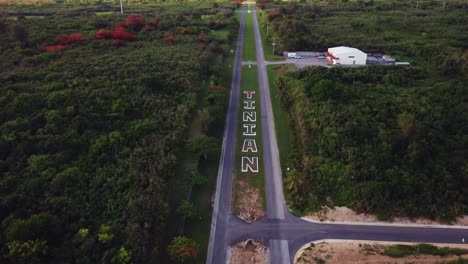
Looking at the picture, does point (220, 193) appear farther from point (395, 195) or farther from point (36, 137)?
point (36, 137)

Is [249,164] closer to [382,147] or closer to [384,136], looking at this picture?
[382,147]

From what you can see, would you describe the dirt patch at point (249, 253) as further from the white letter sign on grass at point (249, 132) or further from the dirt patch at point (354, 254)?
the white letter sign on grass at point (249, 132)

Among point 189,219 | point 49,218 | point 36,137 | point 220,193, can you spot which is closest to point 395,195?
point 220,193

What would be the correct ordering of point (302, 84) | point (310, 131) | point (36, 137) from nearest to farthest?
point (36, 137)
point (310, 131)
point (302, 84)

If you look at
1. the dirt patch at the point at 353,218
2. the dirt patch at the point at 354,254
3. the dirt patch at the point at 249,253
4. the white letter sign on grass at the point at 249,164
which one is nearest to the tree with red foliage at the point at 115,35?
the white letter sign on grass at the point at 249,164

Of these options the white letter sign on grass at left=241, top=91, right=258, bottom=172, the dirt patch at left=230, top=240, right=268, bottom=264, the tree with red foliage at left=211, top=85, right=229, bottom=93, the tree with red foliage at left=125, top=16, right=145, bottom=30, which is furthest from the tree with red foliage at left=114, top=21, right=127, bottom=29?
the dirt patch at left=230, top=240, right=268, bottom=264

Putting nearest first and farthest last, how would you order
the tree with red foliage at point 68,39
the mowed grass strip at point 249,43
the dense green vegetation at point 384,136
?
1. the dense green vegetation at point 384,136
2. the tree with red foliage at point 68,39
3. the mowed grass strip at point 249,43
